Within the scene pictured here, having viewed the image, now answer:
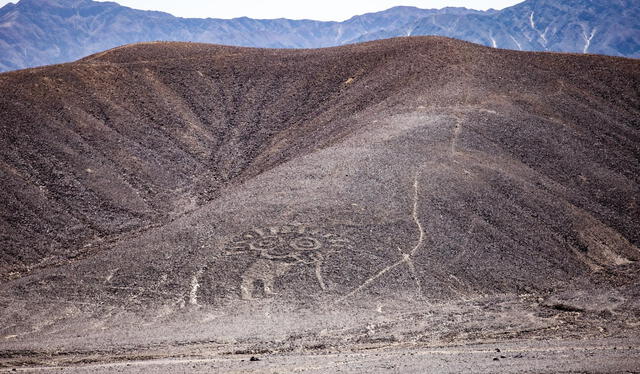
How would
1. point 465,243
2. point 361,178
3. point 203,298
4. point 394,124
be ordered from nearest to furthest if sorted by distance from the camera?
point 203,298, point 465,243, point 361,178, point 394,124

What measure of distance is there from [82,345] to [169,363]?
2.58m

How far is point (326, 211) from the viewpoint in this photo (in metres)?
18.1

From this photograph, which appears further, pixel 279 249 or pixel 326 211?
pixel 326 211

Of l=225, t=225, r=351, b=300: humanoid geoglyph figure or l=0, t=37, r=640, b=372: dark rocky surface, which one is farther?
l=225, t=225, r=351, b=300: humanoid geoglyph figure

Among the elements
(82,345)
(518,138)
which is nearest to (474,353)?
(82,345)

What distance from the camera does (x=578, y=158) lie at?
2280 cm

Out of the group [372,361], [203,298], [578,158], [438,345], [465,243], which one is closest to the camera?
[372,361]

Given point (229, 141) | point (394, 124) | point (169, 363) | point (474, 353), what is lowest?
point (474, 353)

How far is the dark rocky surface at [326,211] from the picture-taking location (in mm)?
12617

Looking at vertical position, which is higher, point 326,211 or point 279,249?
point 326,211

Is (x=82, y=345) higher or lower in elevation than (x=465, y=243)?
lower

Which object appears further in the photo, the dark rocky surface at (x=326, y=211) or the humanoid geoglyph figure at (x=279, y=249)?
the humanoid geoglyph figure at (x=279, y=249)

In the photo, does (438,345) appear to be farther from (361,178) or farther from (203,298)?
(361,178)

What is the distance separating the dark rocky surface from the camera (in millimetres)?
12617
